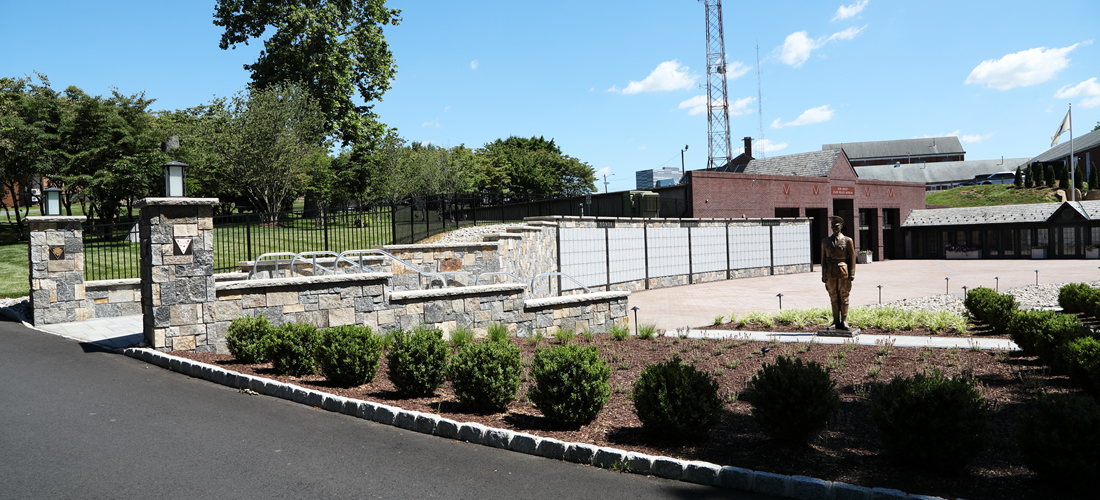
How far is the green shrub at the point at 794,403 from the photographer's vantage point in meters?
5.19

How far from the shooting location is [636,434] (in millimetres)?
5812

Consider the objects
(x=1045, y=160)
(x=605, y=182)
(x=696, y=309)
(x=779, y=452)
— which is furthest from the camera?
(x=1045, y=160)

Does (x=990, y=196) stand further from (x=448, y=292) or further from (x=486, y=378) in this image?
(x=486, y=378)

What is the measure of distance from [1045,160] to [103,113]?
102278mm

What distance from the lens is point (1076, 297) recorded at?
12836mm

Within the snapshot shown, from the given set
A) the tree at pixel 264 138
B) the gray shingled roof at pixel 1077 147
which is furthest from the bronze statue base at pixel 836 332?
the gray shingled roof at pixel 1077 147

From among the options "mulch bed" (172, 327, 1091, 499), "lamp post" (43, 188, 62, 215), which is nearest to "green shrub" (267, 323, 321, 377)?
"mulch bed" (172, 327, 1091, 499)

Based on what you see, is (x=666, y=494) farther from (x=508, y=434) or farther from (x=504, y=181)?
(x=504, y=181)

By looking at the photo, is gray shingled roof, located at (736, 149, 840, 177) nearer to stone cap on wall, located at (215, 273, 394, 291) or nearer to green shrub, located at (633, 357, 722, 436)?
stone cap on wall, located at (215, 273, 394, 291)

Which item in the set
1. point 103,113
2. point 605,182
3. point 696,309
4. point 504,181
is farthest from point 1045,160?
point 103,113

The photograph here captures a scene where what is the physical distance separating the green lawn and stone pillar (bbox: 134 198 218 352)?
73.6m

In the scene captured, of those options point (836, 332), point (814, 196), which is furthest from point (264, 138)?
point (814, 196)

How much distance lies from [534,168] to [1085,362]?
6923 centimetres

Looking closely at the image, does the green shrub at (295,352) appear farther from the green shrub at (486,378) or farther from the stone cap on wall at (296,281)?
the green shrub at (486,378)
